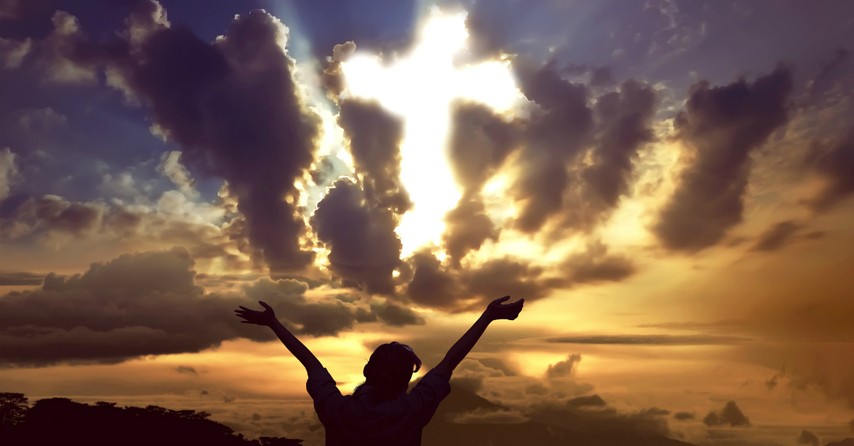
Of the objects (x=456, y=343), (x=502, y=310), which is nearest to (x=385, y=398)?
(x=456, y=343)

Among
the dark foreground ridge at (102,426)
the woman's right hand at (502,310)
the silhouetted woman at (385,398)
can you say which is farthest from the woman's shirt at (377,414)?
the dark foreground ridge at (102,426)

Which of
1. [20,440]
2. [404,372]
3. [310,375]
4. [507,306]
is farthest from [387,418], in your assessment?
[20,440]

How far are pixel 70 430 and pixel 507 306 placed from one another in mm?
124335

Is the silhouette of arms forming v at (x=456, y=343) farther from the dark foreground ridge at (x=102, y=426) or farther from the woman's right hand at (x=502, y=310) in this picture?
the dark foreground ridge at (x=102, y=426)

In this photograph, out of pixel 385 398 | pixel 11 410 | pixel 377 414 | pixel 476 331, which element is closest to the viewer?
pixel 377 414

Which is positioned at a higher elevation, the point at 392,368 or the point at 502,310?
the point at 502,310

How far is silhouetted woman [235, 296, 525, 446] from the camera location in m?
7.63

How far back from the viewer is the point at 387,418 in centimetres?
763

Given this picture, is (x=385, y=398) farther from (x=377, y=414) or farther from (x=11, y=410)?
(x=11, y=410)

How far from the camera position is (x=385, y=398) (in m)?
7.83

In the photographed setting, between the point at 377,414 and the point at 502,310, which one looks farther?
the point at 502,310

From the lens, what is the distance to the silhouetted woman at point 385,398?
763cm

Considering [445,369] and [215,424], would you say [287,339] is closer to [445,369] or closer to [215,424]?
[445,369]

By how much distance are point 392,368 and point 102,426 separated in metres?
126
